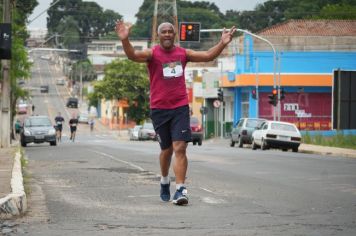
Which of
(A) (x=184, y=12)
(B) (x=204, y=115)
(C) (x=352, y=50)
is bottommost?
(B) (x=204, y=115)

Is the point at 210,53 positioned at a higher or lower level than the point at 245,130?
higher

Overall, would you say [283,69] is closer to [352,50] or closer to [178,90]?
[352,50]

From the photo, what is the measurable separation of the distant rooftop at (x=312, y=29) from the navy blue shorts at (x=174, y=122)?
6489 centimetres

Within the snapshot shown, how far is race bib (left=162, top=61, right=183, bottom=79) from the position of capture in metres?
10.9

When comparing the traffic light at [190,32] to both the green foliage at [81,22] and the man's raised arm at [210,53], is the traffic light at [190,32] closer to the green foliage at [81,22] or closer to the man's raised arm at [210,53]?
the man's raised arm at [210,53]

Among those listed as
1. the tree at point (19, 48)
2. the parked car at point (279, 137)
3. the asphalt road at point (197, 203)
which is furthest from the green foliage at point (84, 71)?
the asphalt road at point (197, 203)

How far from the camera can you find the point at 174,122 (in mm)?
11023

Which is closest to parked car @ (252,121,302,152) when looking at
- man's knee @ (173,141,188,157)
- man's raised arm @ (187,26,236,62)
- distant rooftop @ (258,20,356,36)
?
man's raised arm @ (187,26,236,62)

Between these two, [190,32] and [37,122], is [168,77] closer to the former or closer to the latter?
[37,122]

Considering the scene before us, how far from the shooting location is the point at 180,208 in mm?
10258

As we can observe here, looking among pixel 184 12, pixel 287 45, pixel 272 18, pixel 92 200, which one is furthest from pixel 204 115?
pixel 92 200


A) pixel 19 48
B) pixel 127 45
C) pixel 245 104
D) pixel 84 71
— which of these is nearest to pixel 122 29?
pixel 127 45

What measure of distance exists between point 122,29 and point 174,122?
1.32 m

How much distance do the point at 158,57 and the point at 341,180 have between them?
563cm
